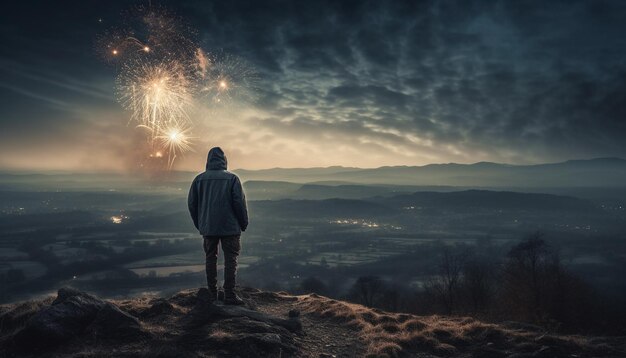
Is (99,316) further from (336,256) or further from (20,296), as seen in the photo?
(336,256)

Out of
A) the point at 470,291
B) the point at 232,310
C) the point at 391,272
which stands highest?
the point at 232,310

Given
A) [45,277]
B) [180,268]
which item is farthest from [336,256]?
[45,277]

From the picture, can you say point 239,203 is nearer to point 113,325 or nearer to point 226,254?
point 226,254

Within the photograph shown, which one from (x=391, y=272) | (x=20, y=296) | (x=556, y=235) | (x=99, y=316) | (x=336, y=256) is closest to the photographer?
(x=99, y=316)

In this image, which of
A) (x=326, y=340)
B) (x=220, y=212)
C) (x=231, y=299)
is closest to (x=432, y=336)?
(x=326, y=340)

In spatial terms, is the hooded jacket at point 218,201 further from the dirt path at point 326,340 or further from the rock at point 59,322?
the dirt path at point 326,340

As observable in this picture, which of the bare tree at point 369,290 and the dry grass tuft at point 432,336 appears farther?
the bare tree at point 369,290

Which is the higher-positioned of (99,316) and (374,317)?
(99,316)

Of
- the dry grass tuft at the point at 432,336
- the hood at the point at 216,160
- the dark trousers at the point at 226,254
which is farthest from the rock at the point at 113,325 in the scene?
the dry grass tuft at the point at 432,336

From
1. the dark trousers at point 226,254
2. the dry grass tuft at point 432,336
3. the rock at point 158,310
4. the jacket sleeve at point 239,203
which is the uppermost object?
the jacket sleeve at point 239,203
